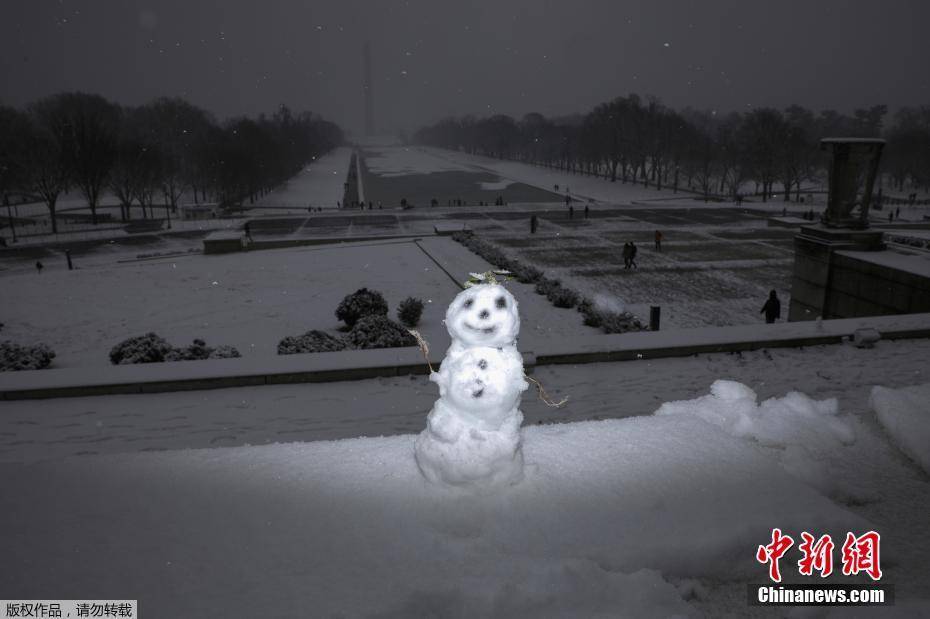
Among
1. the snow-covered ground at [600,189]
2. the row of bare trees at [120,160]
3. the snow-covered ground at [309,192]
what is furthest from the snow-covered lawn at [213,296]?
the snow-covered ground at [600,189]

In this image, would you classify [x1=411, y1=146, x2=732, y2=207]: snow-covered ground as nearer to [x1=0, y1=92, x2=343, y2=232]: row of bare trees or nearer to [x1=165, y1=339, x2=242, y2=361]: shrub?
[x1=0, y1=92, x2=343, y2=232]: row of bare trees

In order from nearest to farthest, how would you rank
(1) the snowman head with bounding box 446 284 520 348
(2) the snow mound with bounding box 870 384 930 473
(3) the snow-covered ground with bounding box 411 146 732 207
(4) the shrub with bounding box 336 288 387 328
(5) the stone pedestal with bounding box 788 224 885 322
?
(1) the snowman head with bounding box 446 284 520 348 < (2) the snow mound with bounding box 870 384 930 473 < (4) the shrub with bounding box 336 288 387 328 < (5) the stone pedestal with bounding box 788 224 885 322 < (3) the snow-covered ground with bounding box 411 146 732 207

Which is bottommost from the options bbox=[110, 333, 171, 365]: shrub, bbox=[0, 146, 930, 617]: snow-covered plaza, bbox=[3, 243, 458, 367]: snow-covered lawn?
bbox=[3, 243, 458, 367]: snow-covered lawn

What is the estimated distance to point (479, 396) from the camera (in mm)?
4535

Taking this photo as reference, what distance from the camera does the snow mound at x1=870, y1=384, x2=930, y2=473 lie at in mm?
5926

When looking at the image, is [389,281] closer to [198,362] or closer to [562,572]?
[198,362]

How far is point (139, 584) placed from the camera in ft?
12.9

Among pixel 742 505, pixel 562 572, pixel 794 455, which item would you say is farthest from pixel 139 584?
pixel 794 455

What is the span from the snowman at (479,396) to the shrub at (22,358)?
9423 mm

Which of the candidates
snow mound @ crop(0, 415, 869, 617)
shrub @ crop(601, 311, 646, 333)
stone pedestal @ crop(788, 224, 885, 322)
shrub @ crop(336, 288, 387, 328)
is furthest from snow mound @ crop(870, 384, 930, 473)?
shrub @ crop(336, 288, 387, 328)

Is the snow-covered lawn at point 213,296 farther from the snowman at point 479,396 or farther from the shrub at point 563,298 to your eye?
the snowman at point 479,396

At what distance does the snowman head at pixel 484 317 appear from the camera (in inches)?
178

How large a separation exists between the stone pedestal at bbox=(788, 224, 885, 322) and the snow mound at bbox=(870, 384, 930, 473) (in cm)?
801

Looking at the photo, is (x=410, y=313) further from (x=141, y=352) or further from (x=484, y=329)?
(x=484, y=329)
